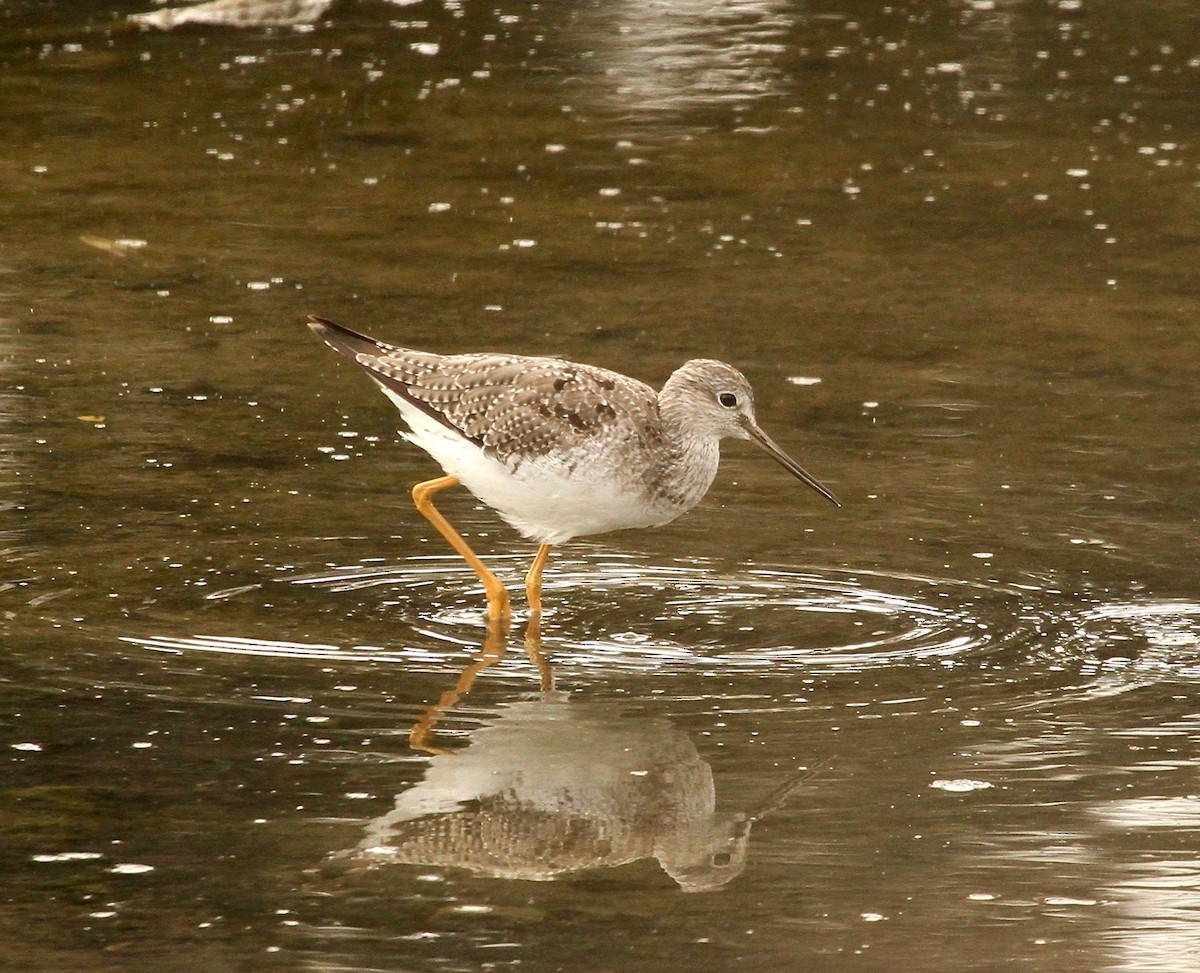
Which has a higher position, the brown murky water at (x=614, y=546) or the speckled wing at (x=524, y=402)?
the speckled wing at (x=524, y=402)

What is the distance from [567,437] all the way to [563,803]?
1.76 m

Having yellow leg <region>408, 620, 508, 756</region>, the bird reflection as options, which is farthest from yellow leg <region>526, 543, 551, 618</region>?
the bird reflection

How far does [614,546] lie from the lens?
8.67m

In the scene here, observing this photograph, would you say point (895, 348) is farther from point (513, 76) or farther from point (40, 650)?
point (513, 76)

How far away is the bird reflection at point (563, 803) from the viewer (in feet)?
19.0

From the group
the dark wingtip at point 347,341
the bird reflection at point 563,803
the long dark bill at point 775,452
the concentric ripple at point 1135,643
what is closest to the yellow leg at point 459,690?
the bird reflection at point 563,803

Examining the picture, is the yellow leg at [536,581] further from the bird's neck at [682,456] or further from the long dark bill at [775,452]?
the long dark bill at [775,452]

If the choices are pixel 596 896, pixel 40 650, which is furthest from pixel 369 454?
pixel 596 896

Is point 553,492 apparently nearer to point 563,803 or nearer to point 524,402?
point 524,402

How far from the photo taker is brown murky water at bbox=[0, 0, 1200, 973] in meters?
5.61

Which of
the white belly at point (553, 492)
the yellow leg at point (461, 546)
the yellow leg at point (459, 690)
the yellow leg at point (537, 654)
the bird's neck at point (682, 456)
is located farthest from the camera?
the yellow leg at point (461, 546)

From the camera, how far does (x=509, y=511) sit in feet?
25.6

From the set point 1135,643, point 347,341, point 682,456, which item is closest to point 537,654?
point 682,456

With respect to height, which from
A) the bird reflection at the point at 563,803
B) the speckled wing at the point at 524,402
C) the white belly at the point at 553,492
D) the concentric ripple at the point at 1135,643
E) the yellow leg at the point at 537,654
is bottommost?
the concentric ripple at the point at 1135,643
